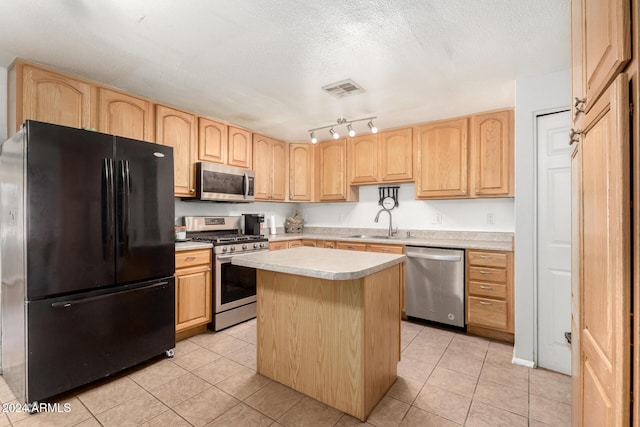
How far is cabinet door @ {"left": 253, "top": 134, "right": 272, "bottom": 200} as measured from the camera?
401cm

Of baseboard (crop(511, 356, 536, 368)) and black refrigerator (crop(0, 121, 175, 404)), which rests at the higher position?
black refrigerator (crop(0, 121, 175, 404))

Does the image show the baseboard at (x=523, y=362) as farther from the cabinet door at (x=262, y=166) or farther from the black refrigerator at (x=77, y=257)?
the cabinet door at (x=262, y=166)

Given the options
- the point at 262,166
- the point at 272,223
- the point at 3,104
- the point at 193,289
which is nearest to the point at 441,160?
the point at 262,166

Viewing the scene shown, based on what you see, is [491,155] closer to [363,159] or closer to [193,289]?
[363,159]

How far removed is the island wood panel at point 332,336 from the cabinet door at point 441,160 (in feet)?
5.58

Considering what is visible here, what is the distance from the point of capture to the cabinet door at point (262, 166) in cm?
401

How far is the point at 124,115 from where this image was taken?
263 centimetres

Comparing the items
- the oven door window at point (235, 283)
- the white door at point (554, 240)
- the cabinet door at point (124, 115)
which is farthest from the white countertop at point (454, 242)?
the cabinet door at point (124, 115)

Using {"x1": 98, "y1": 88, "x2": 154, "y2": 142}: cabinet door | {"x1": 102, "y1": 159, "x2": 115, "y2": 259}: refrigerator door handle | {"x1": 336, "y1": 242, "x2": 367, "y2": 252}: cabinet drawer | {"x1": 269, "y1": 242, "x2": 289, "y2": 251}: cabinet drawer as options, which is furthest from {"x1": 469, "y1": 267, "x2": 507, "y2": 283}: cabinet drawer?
{"x1": 98, "y1": 88, "x2": 154, "y2": 142}: cabinet door

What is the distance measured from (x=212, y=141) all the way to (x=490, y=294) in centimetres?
337

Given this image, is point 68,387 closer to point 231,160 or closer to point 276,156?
point 231,160

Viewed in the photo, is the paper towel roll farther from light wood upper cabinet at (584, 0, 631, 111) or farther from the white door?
light wood upper cabinet at (584, 0, 631, 111)

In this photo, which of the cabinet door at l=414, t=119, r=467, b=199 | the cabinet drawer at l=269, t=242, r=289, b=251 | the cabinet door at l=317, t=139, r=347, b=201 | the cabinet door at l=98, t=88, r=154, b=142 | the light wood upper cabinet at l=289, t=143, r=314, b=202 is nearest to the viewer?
the cabinet door at l=98, t=88, r=154, b=142

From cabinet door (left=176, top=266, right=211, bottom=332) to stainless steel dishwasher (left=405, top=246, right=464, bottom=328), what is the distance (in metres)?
2.16
